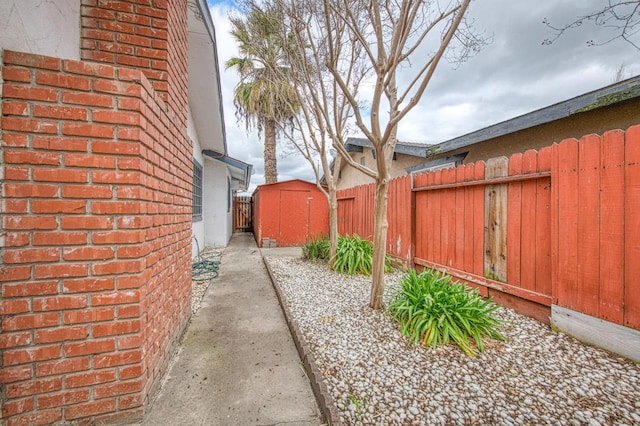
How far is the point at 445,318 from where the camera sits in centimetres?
266

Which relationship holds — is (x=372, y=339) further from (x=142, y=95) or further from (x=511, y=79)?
(x=511, y=79)

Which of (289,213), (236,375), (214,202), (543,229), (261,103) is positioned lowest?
(236,375)

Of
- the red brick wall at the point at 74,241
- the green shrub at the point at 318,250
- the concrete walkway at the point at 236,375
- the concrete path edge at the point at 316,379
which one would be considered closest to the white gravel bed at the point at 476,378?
the concrete path edge at the point at 316,379

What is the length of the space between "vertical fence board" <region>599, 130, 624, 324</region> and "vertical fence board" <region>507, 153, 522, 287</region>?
84 centimetres

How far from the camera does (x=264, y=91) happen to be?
10.7m

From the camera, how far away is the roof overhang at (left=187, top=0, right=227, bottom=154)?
11.8 ft

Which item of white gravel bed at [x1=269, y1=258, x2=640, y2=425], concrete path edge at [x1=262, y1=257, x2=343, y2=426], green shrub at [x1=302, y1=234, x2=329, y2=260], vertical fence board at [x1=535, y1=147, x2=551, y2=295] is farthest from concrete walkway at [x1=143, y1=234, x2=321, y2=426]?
green shrub at [x1=302, y1=234, x2=329, y2=260]

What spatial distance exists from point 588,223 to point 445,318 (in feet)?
5.08

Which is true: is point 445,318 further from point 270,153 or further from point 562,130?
point 270,153

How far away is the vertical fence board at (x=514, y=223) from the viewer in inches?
126

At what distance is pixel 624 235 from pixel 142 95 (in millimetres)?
3788

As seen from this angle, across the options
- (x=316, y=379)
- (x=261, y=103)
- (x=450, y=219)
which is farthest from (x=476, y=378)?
(x=261, y=103)

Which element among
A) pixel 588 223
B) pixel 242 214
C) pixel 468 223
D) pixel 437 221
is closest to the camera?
pixel 588 223

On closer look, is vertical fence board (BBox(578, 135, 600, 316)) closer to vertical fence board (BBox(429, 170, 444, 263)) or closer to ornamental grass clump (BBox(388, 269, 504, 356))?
ornamental grass clump (BBox(388, 269, 504, 356))
